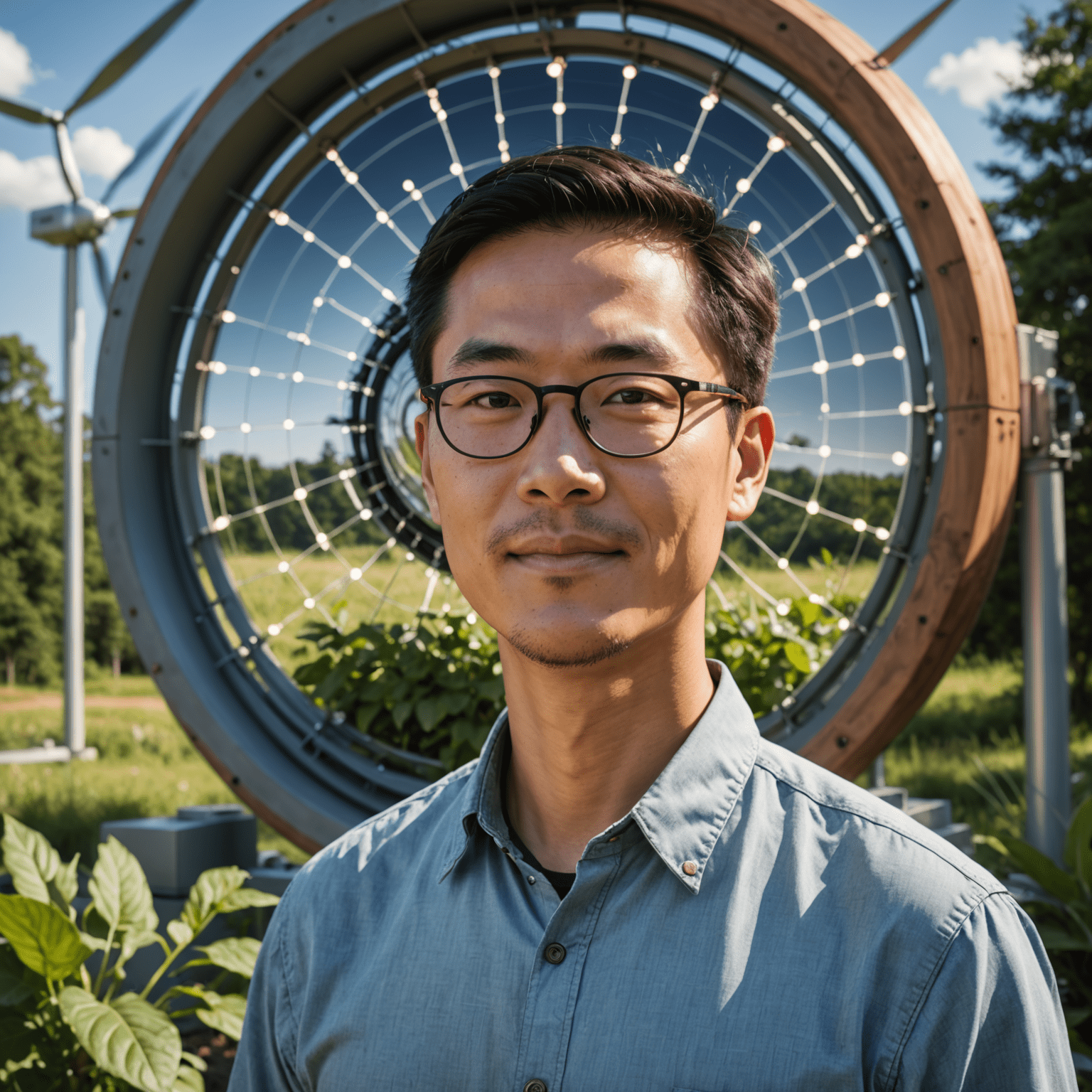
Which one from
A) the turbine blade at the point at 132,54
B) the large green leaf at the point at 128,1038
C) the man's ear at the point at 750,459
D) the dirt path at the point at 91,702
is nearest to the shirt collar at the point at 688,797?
the man's ear at the point at 750,459

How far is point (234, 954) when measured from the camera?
2.66 metres

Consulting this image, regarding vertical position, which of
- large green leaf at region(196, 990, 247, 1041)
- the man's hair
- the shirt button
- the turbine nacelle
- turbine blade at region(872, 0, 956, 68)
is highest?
the turbine nacelle

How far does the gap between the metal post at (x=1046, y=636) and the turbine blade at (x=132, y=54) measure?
17.0 feet

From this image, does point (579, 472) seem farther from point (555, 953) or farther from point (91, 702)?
point (91, 702)

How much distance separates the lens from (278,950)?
133 cm

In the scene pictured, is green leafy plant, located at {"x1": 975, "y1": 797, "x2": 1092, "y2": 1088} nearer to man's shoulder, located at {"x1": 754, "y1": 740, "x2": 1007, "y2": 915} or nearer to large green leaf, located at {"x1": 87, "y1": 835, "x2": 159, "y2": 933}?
man's shoulder, located at {"x1": 754, "y1": 740, "x2": 1007, "y2": 915}

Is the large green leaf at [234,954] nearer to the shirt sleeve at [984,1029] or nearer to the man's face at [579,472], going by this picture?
the man's face at [579,472]

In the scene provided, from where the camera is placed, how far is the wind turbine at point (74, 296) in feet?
22.4

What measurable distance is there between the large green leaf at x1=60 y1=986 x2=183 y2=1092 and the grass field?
60.0 inches

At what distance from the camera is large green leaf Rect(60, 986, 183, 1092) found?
2145mm

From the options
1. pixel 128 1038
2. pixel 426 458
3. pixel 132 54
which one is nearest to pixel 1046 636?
pixel 426 458

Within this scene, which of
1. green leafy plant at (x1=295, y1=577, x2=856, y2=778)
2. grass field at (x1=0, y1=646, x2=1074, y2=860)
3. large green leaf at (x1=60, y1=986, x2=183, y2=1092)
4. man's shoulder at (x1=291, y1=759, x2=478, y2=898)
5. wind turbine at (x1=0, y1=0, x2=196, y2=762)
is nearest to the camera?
man's shoulder at (x1=291, y1=759, x2=478, y2=898)

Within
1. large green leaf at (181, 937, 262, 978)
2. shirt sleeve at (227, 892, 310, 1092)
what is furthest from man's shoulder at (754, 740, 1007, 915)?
large green leaf at (181, 937, 262, 978)

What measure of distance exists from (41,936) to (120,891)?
319mm
